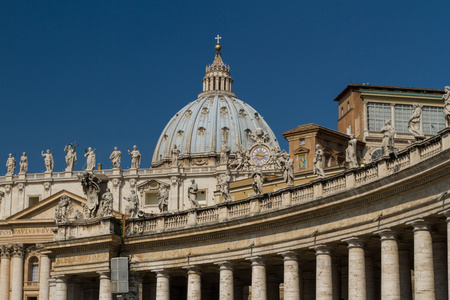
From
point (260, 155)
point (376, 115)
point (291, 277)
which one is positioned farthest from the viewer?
point (260, 155)

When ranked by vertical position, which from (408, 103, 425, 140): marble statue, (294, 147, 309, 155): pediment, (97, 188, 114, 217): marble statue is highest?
(294, 147, 309, 155): pediment

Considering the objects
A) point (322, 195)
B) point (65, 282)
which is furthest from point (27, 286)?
point (322, 195)

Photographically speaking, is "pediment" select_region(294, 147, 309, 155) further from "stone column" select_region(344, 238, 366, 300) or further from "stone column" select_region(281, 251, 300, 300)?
"stone column" select_region(344, 238, 366, 300)

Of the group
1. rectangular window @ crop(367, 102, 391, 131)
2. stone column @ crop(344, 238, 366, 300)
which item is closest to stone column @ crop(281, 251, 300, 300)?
stone column @ crop(344, 238, 366, 300)

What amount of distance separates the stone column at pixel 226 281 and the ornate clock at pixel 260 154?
290 ft

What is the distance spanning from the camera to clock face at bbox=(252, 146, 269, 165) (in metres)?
148

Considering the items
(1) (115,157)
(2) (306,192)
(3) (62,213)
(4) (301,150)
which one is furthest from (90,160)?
(2) (306,192)

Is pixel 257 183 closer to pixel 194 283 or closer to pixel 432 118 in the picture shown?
pixel 194 283

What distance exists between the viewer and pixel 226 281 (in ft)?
189

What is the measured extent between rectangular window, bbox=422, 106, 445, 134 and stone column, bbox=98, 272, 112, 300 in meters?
59.7

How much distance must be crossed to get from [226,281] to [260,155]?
92.9m

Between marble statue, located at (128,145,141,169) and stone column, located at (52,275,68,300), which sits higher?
marble statue, located at (128,145,141,169)

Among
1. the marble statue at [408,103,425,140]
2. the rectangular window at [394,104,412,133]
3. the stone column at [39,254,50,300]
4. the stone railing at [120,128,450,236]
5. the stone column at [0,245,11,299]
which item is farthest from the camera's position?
the stone column at [0,245,11,299]

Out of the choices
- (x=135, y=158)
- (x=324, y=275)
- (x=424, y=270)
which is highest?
(x=135, y=158)
